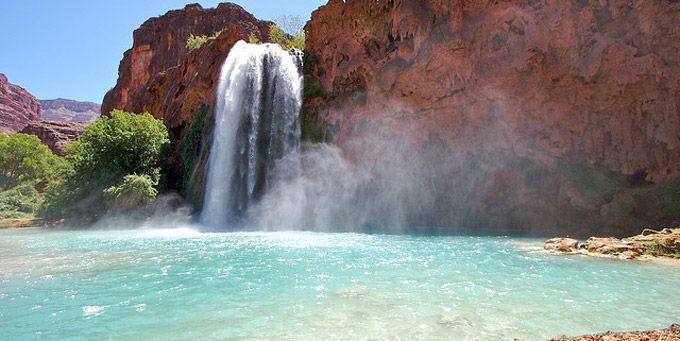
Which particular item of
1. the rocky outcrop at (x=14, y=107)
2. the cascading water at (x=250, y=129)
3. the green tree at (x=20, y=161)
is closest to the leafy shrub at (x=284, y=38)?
the cascading water at (x=250, y=129)

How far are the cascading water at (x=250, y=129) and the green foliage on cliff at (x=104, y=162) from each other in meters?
5.10

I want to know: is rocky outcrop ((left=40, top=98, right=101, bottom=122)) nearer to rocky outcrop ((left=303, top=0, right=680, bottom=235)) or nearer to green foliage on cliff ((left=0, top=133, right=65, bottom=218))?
green foliage on cliff ((left=0, top=133, right=65, bottom=218))

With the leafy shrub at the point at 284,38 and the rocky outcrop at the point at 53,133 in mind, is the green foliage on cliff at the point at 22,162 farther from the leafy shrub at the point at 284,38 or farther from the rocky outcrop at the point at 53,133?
the leafy shrub at the point at 284,38

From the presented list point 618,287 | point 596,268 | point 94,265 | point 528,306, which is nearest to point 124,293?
point 94,265

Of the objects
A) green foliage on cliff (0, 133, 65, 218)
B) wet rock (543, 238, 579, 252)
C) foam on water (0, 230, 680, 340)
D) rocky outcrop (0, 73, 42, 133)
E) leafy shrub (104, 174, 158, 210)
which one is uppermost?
rocky outcrop (0, 73, 42, 133)

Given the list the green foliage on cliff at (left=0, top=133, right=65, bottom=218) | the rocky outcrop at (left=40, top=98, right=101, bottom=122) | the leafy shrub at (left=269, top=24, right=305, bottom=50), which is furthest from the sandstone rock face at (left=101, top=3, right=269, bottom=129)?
the rocky outcrop at (left=40, top=98, right=101, bottom=122)

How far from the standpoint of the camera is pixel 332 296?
544 cm

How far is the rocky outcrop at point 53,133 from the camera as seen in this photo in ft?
148

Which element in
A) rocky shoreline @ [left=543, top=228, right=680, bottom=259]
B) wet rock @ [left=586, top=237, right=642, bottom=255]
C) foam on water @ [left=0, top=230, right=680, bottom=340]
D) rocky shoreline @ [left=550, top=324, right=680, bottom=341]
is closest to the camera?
rocky shoreline @ [left=550, top=324, right=680, bottom=341]

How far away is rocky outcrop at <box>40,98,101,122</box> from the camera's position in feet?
484

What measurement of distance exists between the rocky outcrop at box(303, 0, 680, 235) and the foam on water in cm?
870

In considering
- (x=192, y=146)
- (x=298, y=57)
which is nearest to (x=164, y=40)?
(x=192, y=146)

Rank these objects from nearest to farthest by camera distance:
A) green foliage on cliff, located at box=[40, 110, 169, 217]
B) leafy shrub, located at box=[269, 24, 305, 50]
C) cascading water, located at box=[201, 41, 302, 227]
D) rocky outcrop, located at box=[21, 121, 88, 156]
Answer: cascading water, located at box=[201, 41, 302, 227], green foliage on cliff, located at box=[40, 110, 169, 217], leafy shrub, located at box=[269, 24, 305, 50], rocky outcrop, located at box=[21, 121, 88, 156]

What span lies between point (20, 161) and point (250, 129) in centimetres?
3152
